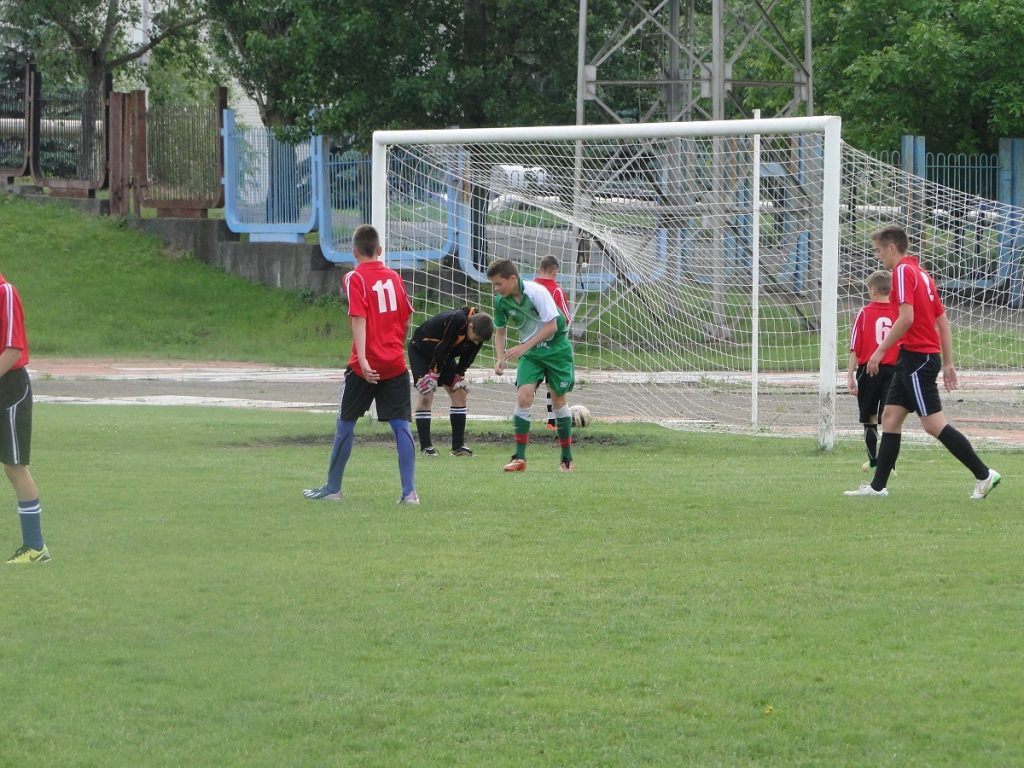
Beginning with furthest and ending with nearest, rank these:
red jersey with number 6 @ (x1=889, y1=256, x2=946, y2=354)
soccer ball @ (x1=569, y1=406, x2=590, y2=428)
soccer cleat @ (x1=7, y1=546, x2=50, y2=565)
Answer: soccer ball @ (x1=569, y1=406, x2=590, y2=428), red jersey with number 6 @ (x1=889, y1=256, x2=946, y2=354), soccer cleat @ (x1=7, y1=546, x2=50, y2=565)

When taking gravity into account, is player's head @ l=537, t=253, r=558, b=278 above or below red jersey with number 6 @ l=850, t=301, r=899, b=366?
above

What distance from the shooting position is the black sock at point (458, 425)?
43.0 feet

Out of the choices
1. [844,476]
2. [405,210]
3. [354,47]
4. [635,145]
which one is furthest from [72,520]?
[354,47]

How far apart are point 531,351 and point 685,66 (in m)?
17.0

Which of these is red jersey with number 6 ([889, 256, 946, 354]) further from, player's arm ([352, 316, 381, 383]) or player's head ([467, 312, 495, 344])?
player's head ([467, 312, 495, 344])

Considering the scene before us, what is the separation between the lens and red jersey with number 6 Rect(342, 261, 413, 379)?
980cm

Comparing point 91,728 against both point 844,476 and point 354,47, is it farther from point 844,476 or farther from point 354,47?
point 354,47

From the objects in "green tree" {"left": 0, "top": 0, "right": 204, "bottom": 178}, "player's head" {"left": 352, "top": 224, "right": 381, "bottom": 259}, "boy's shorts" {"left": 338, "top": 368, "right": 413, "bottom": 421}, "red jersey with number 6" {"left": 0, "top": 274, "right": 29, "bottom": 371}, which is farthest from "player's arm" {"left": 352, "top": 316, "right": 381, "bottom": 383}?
"green tree" {"left": 0, "top": 0, "right": 204, "bottom": 178}

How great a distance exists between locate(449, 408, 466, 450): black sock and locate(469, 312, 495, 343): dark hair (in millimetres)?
793

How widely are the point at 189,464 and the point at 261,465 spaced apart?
21.9 inches

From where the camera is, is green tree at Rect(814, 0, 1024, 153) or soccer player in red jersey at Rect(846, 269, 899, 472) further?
green tree at Rect(814, 0, 1024, 153)

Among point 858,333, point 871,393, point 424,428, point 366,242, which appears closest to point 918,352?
point 858,333

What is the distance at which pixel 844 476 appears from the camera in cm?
1145

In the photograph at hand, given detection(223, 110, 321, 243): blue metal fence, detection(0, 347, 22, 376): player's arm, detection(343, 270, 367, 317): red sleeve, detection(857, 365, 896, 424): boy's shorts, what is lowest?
detection(857, 365, 896, 424): boy's shorts
